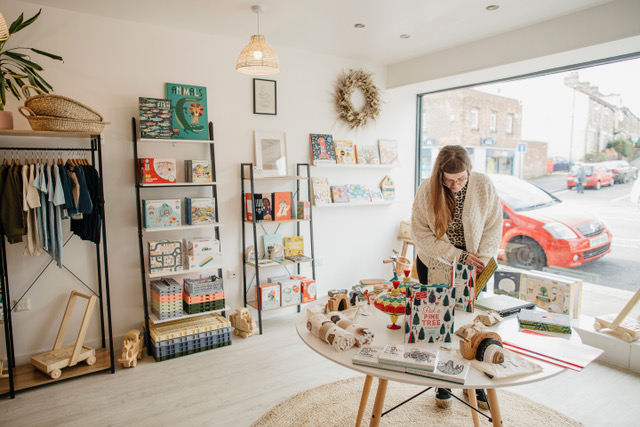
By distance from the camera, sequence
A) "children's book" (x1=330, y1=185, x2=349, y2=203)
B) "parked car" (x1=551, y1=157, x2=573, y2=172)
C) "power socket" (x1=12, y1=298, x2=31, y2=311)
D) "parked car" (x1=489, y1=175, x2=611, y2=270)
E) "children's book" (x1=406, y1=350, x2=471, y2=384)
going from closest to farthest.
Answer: "children's book" (x1=406, y1=350, x2=471, y2=384) → "power socket" (x1=12, y1=298, x2=31, y2=311) → "parked car" (x1=489, y1=175, x2=611, y2=270) → "parked car" (x1=551, y1=157, x2=573, y2=172) → "children's book" (x1=330, y1=185, x2=349, y2=203)

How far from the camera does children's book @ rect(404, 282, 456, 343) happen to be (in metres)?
1.74

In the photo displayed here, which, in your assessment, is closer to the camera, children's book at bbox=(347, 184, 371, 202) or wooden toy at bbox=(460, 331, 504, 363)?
wooden toy at bbox=(460, 331, 504, 363)

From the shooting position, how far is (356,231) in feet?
16.0

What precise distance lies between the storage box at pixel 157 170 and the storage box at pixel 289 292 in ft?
4.65

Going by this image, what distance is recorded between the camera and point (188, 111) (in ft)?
12.1

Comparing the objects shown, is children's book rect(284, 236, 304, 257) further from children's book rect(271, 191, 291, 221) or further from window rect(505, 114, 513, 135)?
window rect(505, 114, 513, 135)

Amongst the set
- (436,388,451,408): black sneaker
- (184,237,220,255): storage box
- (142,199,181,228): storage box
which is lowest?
(436,388,451,408): black sneaker

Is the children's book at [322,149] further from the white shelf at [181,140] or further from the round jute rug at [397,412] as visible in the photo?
the round jute rug at [397,412]

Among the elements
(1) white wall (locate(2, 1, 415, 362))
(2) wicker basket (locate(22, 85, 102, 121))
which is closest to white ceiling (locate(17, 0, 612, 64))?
(1) white wall (locate(2, 1, 415, 362))

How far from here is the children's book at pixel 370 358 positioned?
1.58m

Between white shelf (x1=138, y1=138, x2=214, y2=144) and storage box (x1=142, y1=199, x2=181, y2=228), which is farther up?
white shelf (x1=138, y1=138, x2=214, y2=144)

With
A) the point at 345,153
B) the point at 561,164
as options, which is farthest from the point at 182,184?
the point at 561,164

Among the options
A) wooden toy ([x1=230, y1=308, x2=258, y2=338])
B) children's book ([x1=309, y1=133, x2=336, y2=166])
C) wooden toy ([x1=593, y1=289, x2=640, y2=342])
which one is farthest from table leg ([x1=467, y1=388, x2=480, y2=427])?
children's book ([x1=309, y1=133, x2=336, y2=166])

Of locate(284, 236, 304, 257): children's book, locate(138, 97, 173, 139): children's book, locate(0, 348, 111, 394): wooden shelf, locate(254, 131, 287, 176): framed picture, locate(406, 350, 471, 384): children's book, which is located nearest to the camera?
locate(406, 350, 471, 384): children's book
